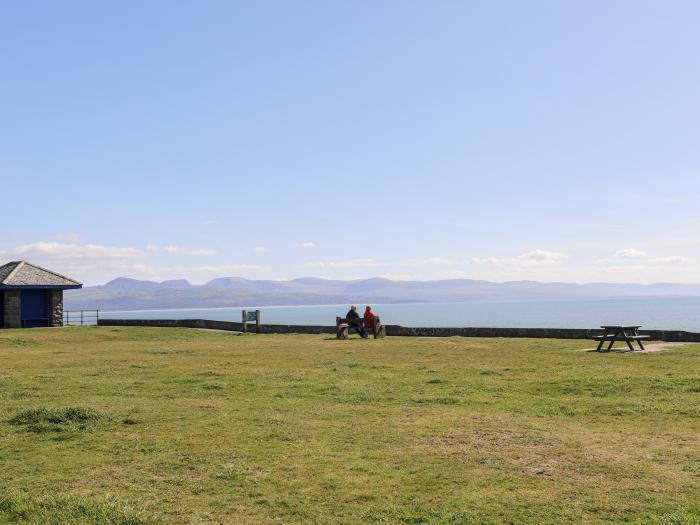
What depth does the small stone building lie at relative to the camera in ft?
145

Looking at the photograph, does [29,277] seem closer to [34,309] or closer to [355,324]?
[34,309]

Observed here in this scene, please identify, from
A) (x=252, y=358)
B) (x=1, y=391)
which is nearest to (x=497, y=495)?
(x=1, y=391)

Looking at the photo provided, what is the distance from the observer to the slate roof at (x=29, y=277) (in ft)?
146

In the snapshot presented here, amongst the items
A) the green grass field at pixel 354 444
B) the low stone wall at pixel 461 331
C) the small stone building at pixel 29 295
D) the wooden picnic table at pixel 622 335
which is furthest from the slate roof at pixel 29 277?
the wooden picnic table at pixel 622 335

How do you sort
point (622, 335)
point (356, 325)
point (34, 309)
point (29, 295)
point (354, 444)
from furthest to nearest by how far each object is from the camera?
point (34, 309)
point (29, 295)
point (356, 325)
point (622, 335)
point (354, 444)

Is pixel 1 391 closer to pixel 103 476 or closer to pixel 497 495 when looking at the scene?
pixel 103 476

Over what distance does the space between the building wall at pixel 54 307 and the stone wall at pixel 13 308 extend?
74.6 inches

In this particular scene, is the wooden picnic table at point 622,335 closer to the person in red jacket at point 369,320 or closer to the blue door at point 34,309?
the person in red jacket at point 369,320

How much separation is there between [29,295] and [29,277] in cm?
125

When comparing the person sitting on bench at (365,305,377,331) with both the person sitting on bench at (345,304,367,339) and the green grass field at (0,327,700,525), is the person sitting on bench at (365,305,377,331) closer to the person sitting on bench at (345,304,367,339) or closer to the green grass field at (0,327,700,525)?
the person sitting on bench at (345,304,367,339)

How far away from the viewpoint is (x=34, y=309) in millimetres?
45656

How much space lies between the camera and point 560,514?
672cm

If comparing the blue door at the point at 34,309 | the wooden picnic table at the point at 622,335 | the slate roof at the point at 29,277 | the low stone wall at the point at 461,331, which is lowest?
the low stone wall at the point at 461,331

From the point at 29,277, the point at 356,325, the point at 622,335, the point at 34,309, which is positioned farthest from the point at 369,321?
the point at 29,277
